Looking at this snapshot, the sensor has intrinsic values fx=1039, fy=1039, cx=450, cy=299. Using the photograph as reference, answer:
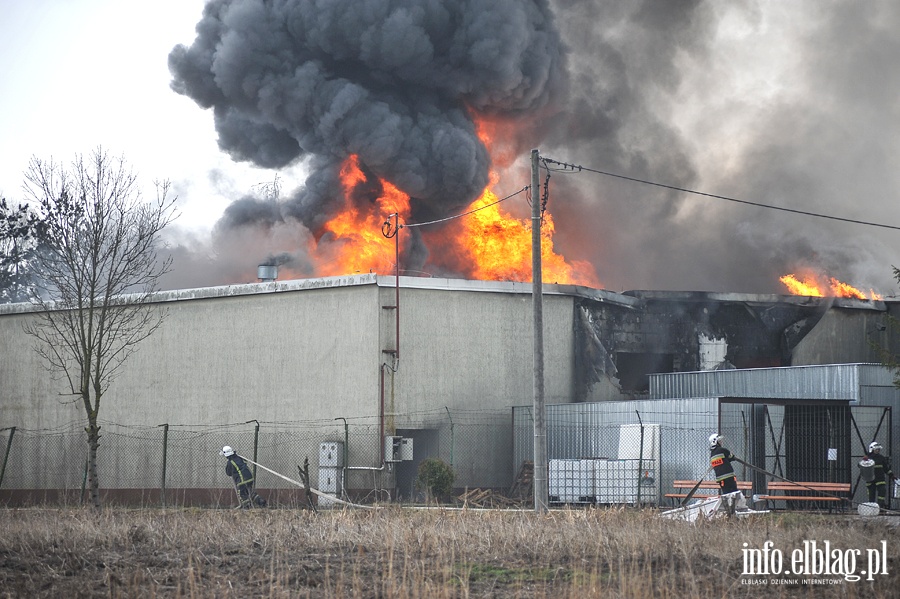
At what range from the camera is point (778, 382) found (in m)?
25.7

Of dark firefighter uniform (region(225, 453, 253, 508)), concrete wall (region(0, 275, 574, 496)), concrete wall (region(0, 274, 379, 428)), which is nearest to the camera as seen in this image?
dark firefighter uniform (region(225, 453, 253, 508))

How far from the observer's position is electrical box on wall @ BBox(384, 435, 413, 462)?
25.0 metres

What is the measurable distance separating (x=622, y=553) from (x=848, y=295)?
27002mm

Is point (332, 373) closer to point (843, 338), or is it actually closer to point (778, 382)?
point (778, 382)

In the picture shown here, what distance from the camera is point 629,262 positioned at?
42.8 metres

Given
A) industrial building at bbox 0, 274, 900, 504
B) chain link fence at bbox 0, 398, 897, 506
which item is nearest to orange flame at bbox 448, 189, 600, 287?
industrial building at bbox 0, 274, 900, 504

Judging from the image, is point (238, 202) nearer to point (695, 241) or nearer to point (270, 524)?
point (695, 241)

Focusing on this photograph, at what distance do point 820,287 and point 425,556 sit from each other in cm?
2949

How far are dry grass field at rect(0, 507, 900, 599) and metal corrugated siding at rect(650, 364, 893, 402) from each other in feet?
29.8

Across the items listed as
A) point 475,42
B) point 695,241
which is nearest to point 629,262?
point 695,241

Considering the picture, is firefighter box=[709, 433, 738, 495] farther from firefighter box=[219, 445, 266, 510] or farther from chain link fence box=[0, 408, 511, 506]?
chain link fence box=[0, 408, 511, 506]

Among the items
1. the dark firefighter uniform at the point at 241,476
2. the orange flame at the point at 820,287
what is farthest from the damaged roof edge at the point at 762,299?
the dark firefighter uniform at the point at 241,476

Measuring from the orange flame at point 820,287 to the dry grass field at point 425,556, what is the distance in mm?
21978

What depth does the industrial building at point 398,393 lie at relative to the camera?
945 inches
